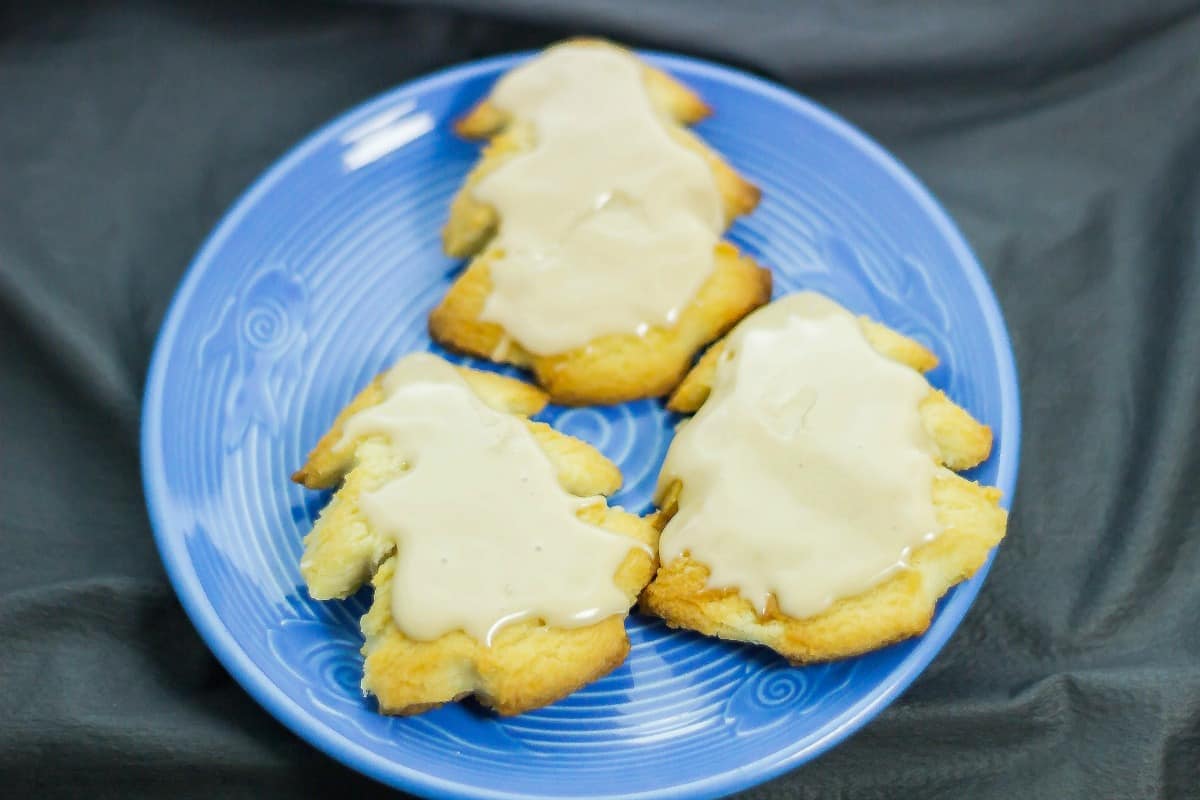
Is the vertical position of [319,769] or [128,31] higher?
[128,31]

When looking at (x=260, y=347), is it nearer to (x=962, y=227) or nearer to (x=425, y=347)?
(x=425, y=347)

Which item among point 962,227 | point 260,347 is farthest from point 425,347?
point 962,227

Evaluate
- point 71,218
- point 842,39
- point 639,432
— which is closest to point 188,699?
point 639,432

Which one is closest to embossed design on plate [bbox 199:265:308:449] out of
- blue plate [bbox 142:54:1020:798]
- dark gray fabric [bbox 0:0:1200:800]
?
blue plate [bbox 142:54:1020:798]

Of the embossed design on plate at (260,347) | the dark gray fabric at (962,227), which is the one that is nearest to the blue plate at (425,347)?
the embossed design on plate at (260,347)

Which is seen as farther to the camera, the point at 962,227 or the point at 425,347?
the point at 962,227

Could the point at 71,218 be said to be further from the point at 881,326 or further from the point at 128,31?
the point at 881,326

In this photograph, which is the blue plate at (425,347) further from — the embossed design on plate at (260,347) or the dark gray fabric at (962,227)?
the dark gray fabric at (962,227)
